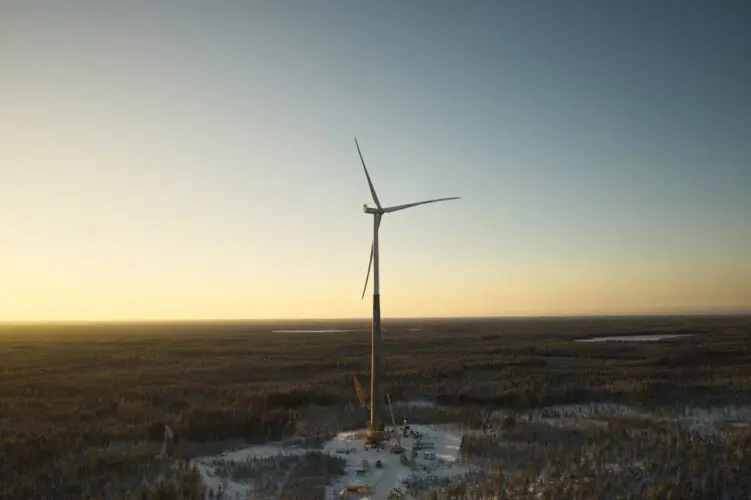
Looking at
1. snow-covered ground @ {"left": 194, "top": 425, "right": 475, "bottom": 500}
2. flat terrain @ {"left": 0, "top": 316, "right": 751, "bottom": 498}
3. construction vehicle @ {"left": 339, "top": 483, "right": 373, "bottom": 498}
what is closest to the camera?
construction vehicle @ {"left": 339, "top": 483, "right": 373, "bottom": 498}

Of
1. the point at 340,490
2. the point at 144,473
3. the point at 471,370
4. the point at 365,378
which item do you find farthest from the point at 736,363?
the point at 144,473

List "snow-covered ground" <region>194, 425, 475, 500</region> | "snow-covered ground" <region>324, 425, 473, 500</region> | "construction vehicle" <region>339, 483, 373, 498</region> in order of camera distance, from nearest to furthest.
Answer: "construction vehicle" <region>339, 483, 373, 498</region> < "snow-covered ground" <region>194, 425, 475, 500</region> < "snow-covered ground" <region>324, 425, 473, 500</region>

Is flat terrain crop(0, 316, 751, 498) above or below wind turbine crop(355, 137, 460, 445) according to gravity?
below

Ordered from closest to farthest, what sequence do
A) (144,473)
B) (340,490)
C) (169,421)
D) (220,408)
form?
(340,490) < (144,473) < (169,421) < (220,408)

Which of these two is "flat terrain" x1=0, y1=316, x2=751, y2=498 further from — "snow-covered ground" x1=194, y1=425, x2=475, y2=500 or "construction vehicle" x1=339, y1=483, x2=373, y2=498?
"construction vehicle" x1=339, y1=483, x2=373, y2=498

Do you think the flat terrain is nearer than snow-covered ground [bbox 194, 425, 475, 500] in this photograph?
No

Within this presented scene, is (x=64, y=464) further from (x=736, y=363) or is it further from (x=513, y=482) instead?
(x=736, y=363)

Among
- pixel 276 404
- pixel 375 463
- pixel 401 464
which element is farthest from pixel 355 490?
pixel 276 404

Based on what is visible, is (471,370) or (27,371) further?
(27,371)

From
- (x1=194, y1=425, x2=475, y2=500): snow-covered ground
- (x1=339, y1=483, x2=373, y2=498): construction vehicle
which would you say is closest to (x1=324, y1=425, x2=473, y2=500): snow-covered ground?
(x1=194, y1=425, x2=475, y2=500): snow-covered ground
